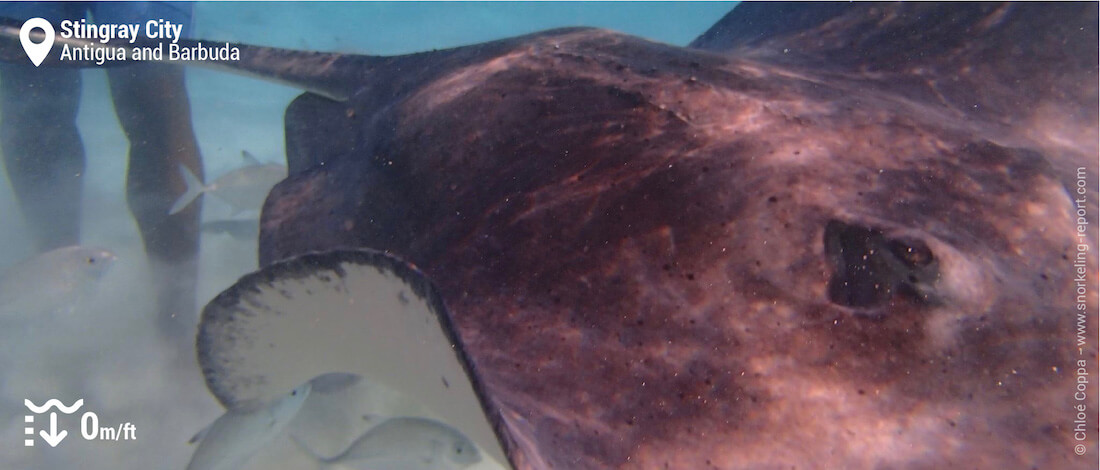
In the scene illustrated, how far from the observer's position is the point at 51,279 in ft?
16.7

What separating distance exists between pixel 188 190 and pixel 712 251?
18.4ft

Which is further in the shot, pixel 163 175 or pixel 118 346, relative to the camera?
pixel 163 175

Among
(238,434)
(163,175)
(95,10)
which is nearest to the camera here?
(238,434)

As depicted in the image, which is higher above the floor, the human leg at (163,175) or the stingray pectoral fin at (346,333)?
the human leg at (163,175)

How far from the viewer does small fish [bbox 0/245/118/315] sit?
4996 millimetres

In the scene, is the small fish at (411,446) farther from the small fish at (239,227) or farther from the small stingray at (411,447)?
the small fish at (239,227)

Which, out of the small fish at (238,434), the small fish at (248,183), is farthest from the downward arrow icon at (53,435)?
the small fish at (248,183)

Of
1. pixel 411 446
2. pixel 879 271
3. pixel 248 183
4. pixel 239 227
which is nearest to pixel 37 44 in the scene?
pixel 248 183

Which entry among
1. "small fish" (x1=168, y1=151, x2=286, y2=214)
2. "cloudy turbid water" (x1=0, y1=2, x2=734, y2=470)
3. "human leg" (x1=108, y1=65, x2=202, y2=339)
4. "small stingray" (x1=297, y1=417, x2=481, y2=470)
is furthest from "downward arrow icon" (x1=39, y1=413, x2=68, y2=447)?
"small fish" (x1=168, y1=151, x2=286, y2=214)

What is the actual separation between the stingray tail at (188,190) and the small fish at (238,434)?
8.97 feet

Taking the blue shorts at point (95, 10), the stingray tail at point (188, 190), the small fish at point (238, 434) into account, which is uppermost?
the blue shorts at point (95, 10)

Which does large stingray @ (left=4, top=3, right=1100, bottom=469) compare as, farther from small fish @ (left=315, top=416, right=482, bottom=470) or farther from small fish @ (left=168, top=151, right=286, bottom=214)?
small fish @ (left=168, top=151, right=286, bottom=214)

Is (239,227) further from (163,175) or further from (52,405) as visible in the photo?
(52,405)

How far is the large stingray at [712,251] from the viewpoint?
1575 millimetres
